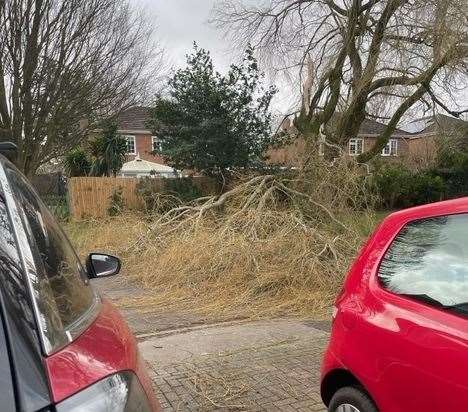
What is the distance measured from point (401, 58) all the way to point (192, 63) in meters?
6.49

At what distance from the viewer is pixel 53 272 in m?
1.92

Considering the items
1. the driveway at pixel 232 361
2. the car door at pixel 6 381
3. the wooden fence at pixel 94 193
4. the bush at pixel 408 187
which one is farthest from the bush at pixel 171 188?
the car door at pixel 6 381

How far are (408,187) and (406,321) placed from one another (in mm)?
23439

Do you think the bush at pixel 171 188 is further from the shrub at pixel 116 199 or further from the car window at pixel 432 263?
the car window at pixel 432 263

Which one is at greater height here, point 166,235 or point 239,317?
point 166,235

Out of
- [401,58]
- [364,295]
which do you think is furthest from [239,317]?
[401,58]

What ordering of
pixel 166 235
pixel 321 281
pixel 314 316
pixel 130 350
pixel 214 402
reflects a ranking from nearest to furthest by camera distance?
pixel 130 350 < pixel 214 402 < pixel 314 316 < pixel 321 281 < pixel 166 235

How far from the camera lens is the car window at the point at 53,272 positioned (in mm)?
1590

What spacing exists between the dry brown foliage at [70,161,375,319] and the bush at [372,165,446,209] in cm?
1417

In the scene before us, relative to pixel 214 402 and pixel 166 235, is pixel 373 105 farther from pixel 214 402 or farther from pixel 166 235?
pixel 214 402

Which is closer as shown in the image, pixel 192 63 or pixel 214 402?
pixel 214 402

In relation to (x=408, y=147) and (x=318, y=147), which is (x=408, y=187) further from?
(x=318, y=147)

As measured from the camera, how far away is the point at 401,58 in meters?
13.8

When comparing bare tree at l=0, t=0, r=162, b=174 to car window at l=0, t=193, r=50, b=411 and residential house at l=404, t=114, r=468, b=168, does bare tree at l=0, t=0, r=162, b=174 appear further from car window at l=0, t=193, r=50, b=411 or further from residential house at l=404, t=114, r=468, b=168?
car window at l=0, t=193, r=50, b=411
